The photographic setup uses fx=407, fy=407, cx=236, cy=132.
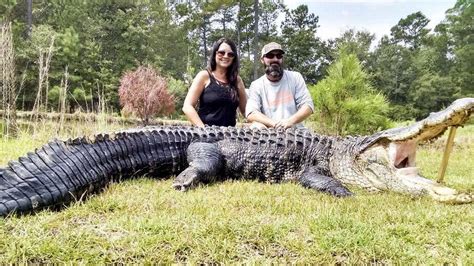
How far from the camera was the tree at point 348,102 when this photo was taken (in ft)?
27.0

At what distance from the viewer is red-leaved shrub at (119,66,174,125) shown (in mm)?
15000

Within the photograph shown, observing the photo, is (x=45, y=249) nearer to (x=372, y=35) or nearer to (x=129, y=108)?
(x=129, y=108)

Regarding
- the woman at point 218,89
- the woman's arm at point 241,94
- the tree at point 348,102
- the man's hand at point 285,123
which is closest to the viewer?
the man's hand at point 285,123

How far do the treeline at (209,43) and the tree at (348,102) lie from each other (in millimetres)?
13257

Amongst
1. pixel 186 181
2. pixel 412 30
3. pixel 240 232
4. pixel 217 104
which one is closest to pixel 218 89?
pixel 217 104

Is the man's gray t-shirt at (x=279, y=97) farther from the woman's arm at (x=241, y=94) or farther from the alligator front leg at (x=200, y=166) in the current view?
the alligator front leg at (x=200, y=166)

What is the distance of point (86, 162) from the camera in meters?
2.75

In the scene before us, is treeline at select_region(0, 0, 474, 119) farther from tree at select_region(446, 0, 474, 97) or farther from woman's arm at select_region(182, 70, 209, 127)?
woman's arm at select_region(182, 70, 209, 127)

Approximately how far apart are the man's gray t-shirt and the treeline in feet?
54.6

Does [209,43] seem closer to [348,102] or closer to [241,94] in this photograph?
[348,102]

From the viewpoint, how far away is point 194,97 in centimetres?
459

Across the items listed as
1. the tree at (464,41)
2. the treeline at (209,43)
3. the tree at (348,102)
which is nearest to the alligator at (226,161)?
the tree at (348,102)

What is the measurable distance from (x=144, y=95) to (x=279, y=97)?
1122 centimetres

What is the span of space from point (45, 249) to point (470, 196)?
246 centimetres
